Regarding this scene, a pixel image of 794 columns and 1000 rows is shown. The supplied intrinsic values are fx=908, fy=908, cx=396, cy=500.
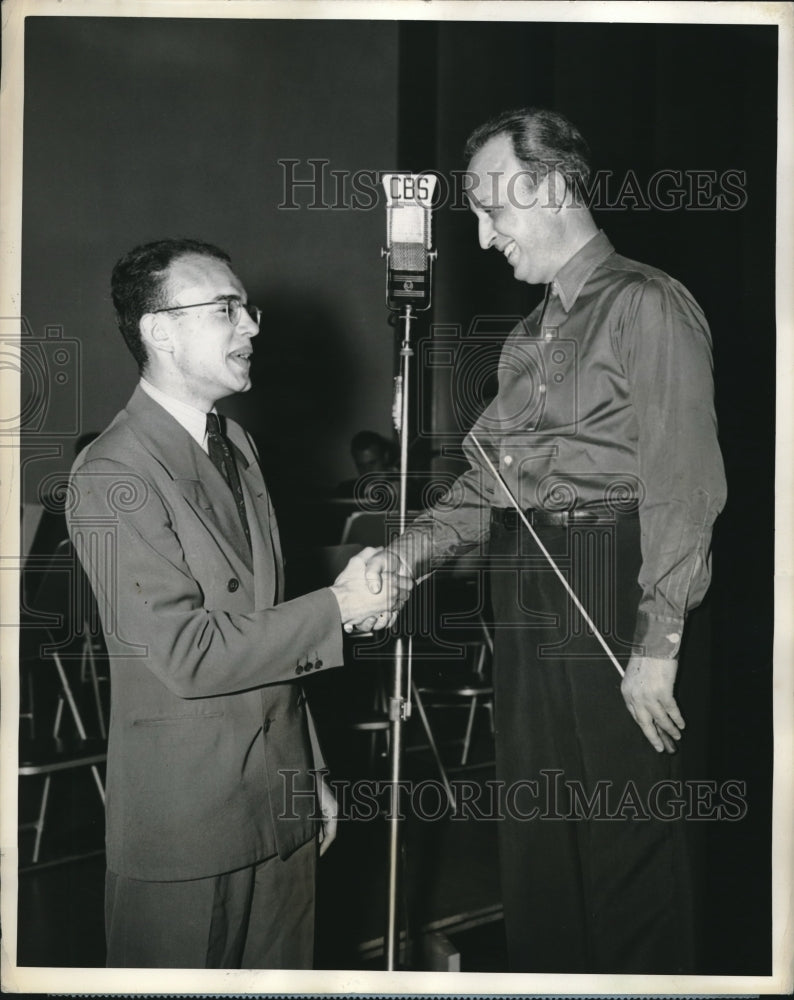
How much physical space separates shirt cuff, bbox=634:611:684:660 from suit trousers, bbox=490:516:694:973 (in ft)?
0.11

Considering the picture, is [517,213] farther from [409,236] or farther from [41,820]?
[41,820]

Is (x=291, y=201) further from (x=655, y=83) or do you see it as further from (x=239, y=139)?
(x=655, y=83)

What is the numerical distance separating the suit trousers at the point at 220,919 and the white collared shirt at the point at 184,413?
86 centimetres

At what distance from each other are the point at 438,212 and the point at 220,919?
5.02 ft

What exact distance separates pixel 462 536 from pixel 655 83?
1082 millimetres

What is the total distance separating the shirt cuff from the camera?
181 cm

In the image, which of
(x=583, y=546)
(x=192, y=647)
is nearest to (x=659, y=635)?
(x=583, y=546)

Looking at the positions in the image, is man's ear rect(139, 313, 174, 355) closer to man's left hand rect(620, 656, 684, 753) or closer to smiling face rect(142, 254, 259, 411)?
smiling face rect(142, 254, 259, 411)

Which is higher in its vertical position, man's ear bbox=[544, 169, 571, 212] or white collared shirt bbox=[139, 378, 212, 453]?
man's ear bbox=[544, 169, 571, 212]

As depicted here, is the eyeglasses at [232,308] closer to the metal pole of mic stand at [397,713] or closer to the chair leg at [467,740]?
the metal pole of mic stand at [397,713]

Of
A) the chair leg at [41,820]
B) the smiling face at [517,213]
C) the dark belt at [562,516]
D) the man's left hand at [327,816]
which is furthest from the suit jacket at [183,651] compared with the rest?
the smiling face at [517,213]

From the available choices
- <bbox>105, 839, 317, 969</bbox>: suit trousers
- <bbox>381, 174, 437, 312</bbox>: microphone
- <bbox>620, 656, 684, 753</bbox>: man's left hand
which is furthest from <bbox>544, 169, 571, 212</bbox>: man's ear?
<bbox>105, 839, 317, 969</bbox>: suit trousers

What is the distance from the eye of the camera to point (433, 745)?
212cm

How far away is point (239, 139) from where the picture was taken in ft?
6.55
